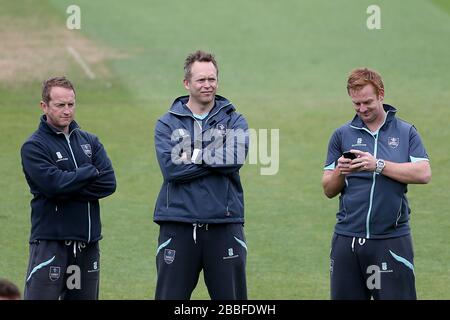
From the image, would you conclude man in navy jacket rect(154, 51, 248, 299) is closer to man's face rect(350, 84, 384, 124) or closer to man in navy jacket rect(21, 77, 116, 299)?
man in navy jacket rect(21, 77, 116, 299)

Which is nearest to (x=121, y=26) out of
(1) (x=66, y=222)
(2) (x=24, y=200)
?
(2) (x=24, y=200)

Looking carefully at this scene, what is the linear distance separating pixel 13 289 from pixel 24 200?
333 inches

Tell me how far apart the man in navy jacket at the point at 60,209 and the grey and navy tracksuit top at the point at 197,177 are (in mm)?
578

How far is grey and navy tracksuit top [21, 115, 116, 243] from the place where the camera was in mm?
8414

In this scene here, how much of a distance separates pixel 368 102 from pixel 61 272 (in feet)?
Answer: 8.93

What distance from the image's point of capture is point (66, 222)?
846 centimetres

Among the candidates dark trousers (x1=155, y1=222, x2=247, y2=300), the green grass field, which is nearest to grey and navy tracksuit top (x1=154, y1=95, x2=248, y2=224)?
dark trousers (x1=155, y1=222, x2=247, y2=300)

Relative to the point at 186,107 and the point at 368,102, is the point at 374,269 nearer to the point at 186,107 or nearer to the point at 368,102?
the point at 368,102

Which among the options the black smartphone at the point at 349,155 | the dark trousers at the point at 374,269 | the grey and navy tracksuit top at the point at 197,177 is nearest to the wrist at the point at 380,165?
the black smartphone at the point at 349,155

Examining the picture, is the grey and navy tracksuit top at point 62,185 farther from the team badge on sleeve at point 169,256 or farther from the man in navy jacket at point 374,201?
the man in navy jacket at point 374,201

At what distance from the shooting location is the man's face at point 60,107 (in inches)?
335

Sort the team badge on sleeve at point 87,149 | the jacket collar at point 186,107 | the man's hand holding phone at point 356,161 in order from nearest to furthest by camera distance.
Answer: the man's hand holding phone at point 356,161 < the jacket collar at point 186,107 < the team badge on sleeve at point 87,149

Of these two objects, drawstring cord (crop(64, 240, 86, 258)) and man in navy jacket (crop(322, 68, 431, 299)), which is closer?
man in navy jacket (crop(322, 68, 431, 299))

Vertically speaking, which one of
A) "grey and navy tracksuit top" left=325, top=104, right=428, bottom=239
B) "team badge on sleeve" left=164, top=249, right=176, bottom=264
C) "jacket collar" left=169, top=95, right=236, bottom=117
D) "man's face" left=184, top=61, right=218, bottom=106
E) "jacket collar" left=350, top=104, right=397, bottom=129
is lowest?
"team badge on sleeve" left=164, top=249, right=176, bottom=264
